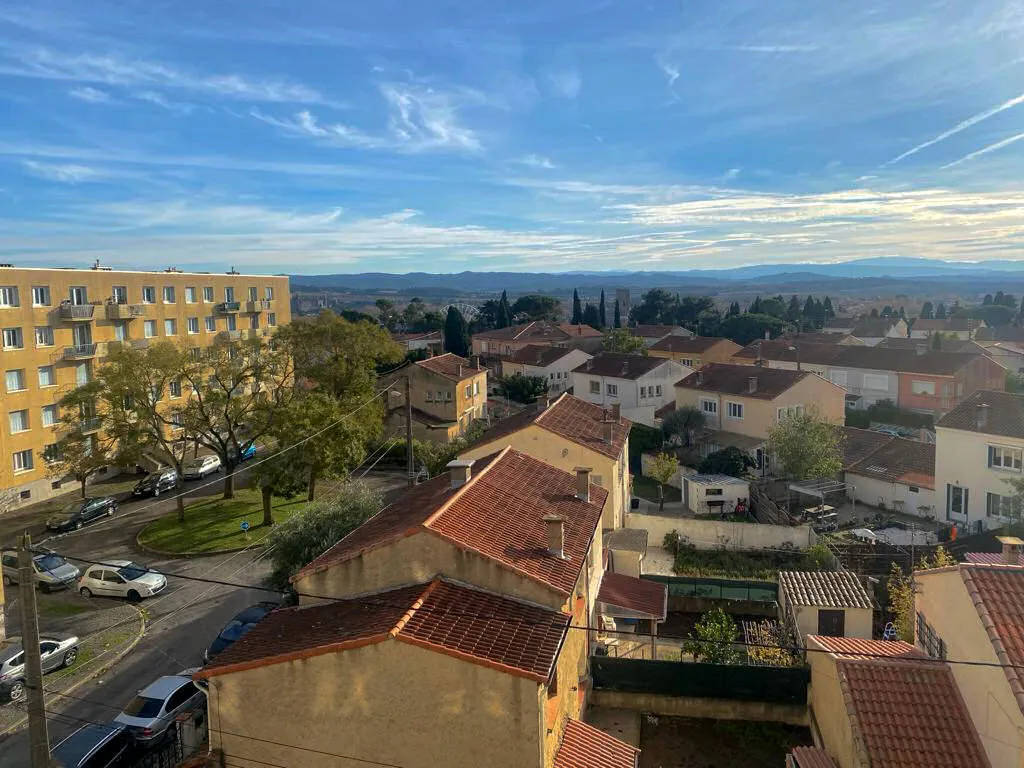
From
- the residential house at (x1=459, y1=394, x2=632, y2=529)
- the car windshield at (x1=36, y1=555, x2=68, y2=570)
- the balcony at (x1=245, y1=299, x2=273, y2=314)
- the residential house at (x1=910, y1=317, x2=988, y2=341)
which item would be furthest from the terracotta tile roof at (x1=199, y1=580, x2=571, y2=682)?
Answer: the residential house at (x1=910, y1=317, x2=988, y2=341)

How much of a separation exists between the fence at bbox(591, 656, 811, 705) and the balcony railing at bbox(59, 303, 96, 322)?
128ft

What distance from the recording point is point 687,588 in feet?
84.6

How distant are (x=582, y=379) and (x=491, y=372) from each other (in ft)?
89.9

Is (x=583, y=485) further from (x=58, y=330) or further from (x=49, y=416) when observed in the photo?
(x=58, y=330)

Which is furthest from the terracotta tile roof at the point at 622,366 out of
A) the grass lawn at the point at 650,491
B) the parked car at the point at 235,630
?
the parked car at the point at 235,630

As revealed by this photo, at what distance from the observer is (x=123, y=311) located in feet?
156

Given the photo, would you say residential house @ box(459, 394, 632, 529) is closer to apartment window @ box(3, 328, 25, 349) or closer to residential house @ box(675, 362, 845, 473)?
residential house @ box(675, 362, 845, 473)

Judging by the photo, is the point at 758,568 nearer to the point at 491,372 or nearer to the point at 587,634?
the point at 587,634

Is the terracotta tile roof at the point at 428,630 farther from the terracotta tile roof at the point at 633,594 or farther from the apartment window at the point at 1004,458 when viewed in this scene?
the apartment window at the point at 1004,458

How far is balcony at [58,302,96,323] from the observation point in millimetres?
43844

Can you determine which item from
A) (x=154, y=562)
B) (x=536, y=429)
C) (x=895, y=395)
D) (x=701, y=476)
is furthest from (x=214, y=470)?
(x=895, y=395)

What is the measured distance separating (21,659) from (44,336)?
91.5ft

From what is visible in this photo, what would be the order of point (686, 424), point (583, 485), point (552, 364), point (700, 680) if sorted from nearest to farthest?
1. point (700, 680)
2. point (583, 485)
3. point (686, 424)
4. point (552, 364)

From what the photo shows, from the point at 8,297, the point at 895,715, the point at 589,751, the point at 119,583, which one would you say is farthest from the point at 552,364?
the point at 895,715
